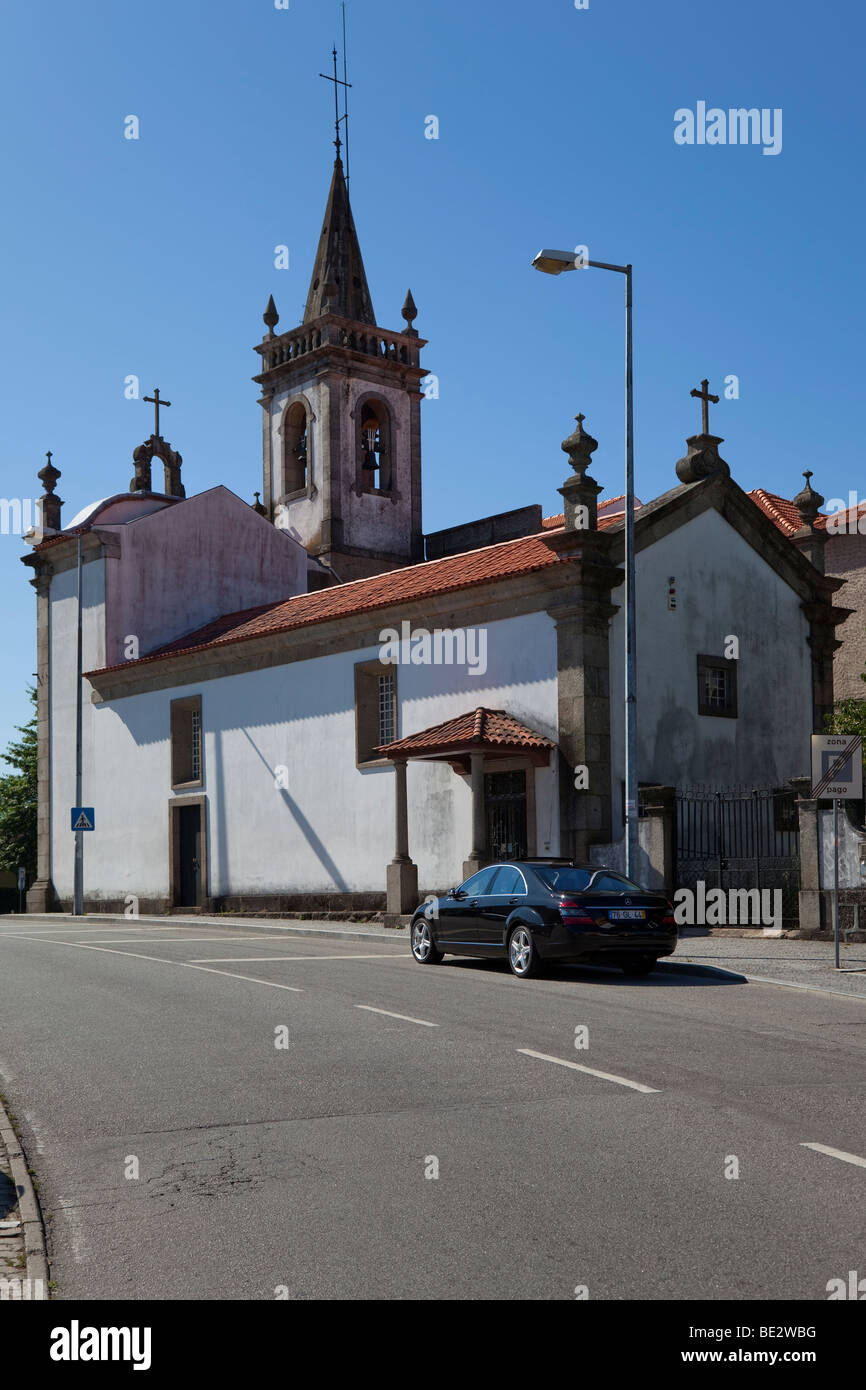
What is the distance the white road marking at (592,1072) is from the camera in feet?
29.5

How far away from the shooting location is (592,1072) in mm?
9648

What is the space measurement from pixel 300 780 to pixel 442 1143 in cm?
2530

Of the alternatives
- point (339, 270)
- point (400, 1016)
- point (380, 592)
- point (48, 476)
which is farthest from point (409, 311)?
point (400, 1016)

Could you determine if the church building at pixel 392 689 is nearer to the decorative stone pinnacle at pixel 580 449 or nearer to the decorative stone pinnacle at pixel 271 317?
the decorative stone pinnacle at pixel 580 449

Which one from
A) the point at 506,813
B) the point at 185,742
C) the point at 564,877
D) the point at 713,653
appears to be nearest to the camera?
the point at 564,877

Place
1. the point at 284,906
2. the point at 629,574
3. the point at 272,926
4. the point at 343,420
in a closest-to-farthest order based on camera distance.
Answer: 1. the point at 629,574
2. the point at 272,926
3. the point at 284,906
4. the point at 343,420

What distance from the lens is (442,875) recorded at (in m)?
28.2

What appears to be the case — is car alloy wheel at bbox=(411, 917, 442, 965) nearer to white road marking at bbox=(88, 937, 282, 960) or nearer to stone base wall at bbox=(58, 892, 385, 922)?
white road marking at bbox=(88, 937, 282, 960)

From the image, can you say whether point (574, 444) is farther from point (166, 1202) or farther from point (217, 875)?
point (166, 1202)

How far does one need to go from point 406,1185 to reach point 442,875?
21.7 metres

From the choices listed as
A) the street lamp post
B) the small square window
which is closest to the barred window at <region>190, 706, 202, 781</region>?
the small square window

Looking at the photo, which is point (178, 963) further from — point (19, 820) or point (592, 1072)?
point (19, 820)

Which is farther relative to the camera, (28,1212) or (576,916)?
(576,916)
